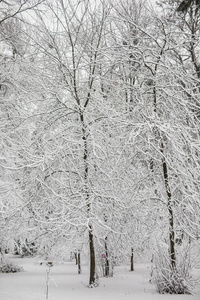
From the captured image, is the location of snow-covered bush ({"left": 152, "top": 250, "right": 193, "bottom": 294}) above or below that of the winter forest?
below

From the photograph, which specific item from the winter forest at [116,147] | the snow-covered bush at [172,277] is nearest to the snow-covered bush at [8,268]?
Answer: the winter forest at [116,147]

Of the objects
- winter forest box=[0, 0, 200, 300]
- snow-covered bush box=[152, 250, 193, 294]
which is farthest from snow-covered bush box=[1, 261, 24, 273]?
snow-covered bush box=[152, 250, 193, 294]

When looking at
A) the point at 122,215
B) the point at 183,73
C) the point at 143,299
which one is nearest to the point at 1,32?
the point at 183,73

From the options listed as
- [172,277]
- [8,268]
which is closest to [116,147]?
[172,277]

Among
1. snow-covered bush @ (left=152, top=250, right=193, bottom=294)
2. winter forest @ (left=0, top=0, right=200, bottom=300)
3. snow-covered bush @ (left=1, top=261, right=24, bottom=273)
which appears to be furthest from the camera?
snow-covered bush @ (left=1, top=261, right=24, bottom=273)

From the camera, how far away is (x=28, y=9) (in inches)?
377

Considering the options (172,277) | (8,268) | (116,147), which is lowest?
(8,268)

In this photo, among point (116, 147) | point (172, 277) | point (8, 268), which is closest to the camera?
point (172, 277)

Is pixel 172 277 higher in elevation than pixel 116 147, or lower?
lower

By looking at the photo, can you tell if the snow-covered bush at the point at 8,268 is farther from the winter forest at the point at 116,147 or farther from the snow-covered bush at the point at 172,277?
the snow-covered bush at the point at 172,277

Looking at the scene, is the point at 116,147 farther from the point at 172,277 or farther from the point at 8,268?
the point at 8,268

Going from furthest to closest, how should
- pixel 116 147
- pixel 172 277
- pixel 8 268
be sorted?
pixel 8 268, pixel 116 147, pixel 172 277

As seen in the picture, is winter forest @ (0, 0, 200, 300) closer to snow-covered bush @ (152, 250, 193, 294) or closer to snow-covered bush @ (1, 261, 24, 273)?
snow-covered bush @ (152, 250, 193, 294)

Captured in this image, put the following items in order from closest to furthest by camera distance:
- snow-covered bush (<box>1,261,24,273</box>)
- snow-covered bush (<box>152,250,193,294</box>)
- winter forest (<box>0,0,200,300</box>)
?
snow-covered bush (<box>152,250,193,294</box>), winter forest (<box>0,0,200,300</box>), snow-covered bush (<box>1,261,24,273</box>)
